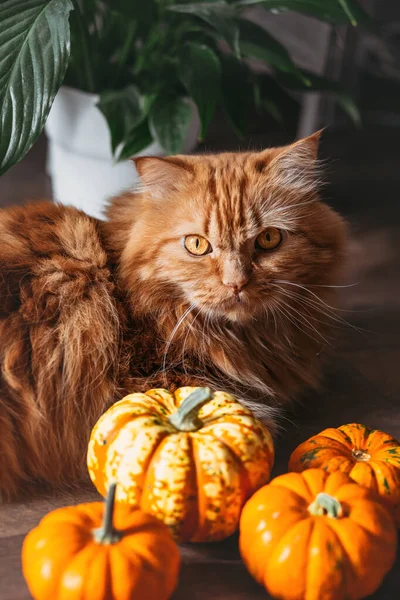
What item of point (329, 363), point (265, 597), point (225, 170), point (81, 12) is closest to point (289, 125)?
point (81, 12)

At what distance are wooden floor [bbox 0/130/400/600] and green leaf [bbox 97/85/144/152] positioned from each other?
691 millimetres

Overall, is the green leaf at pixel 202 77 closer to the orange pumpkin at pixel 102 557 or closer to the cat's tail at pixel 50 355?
the cat's tail at pixel 50 355

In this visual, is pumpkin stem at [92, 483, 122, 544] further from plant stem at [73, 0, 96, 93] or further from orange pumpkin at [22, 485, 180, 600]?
plant stem at [73, 0, 96, 93]

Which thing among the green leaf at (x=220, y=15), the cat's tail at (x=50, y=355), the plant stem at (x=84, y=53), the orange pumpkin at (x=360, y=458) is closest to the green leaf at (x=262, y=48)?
the green leaf at (x=220, y=15)

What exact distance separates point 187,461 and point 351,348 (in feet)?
3.12

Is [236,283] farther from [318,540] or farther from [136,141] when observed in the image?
[136,141]

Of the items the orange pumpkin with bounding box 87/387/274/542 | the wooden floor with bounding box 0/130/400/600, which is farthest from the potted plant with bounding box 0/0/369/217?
the orange pumpkin with bounding box 87/387/274/542

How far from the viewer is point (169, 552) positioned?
3.47 ft

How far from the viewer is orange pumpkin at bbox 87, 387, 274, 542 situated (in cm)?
115

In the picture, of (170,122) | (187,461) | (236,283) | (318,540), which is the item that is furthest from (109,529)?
(170,122)

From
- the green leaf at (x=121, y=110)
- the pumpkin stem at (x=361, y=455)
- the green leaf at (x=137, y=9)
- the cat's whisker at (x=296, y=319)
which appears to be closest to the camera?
the pumpkin stem at (x=361, y=455)

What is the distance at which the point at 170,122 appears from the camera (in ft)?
7.15

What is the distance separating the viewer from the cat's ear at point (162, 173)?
1407 millimetres

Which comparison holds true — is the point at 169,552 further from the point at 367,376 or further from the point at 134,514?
the point at 367,376
